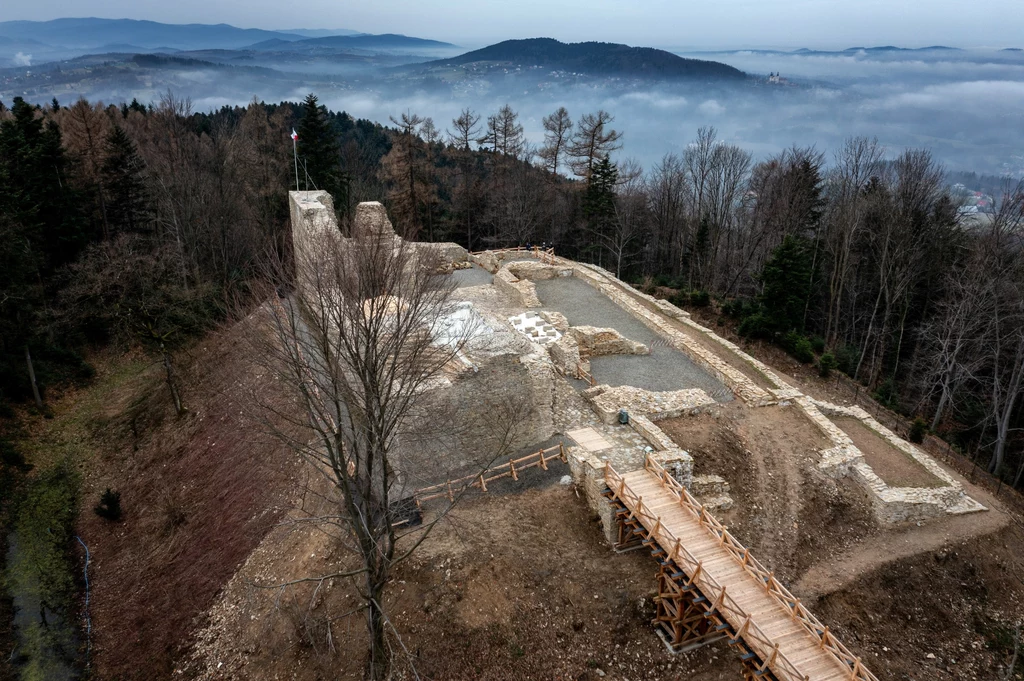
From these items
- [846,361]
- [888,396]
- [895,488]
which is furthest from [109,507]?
[846,361]

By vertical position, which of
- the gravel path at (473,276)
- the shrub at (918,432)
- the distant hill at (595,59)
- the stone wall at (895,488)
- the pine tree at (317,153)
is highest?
the distant hill at (595,59)

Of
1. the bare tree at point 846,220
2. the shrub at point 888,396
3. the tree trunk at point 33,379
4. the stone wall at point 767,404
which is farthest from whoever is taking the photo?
the bare tree at point 846,220

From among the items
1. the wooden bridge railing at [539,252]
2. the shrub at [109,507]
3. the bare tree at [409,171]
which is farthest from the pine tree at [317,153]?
the shrub at [109,507]

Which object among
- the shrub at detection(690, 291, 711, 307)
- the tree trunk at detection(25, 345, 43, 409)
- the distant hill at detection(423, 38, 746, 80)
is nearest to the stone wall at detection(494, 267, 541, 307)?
the shrub at detection(690, 291, 711, 307)

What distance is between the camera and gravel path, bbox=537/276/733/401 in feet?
67.9

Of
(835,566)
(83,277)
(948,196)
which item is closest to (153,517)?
(83,277)

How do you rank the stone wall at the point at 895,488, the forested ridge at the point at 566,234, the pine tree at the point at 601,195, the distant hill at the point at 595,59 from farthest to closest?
1. the distant hill at the point at 595,59
2. the pine tree at the point at 601,195
3. the forested ridge at the point at 566,234
4. the stone wall at the point at 895,488

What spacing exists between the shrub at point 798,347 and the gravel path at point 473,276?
15.5 metres

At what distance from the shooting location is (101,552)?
58.5ft

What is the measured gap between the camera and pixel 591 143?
4106 centimetres

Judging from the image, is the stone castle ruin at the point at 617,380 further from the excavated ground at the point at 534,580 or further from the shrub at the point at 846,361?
the shrub at the point at 846,361

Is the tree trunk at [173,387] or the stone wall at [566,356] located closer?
the stone wall at [566,356]

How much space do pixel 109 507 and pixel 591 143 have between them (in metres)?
34.4

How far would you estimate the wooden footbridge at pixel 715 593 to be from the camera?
10.3m
